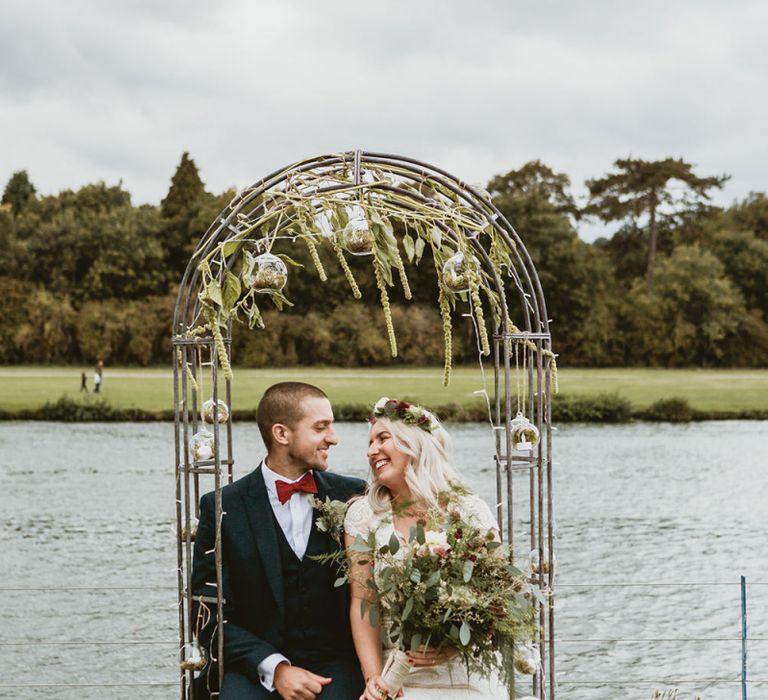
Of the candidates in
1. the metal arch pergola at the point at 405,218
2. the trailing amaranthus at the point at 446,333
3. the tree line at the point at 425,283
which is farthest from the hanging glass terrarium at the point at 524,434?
the tree line at the point at 425,283

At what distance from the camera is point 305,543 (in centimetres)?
431

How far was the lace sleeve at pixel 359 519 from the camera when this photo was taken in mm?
4164

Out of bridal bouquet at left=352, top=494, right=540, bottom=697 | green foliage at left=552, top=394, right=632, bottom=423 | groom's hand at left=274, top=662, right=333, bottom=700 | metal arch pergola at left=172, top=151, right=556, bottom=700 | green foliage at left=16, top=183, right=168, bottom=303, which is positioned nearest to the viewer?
bridal bouquet at left=352, top=494, right=540, bottom=697

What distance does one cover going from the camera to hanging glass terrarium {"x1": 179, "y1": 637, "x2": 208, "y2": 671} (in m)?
4.30

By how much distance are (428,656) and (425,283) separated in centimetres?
5131

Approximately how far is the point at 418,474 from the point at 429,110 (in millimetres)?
57206

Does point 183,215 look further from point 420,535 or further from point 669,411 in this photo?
point 420,535

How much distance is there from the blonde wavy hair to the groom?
0.24m

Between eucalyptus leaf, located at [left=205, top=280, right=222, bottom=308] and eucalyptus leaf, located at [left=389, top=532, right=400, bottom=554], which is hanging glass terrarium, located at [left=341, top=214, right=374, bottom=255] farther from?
eucalyptus leaf, located at [left=389, top=532, right=400, bottom=554]

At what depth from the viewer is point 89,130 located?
62.1 metres

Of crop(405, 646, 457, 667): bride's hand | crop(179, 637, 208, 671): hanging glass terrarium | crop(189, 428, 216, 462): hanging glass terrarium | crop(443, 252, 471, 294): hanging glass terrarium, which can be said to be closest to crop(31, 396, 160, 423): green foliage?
crop(189, 428, 216, 462): hanging glass terrarium

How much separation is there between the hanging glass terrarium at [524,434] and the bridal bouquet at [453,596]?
0.80 m

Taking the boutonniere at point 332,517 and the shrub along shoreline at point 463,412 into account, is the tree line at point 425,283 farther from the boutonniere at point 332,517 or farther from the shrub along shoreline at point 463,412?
the boutonniere at point 332,517

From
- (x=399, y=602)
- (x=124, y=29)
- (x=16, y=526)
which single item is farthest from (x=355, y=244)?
(x=124, y=29)
